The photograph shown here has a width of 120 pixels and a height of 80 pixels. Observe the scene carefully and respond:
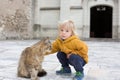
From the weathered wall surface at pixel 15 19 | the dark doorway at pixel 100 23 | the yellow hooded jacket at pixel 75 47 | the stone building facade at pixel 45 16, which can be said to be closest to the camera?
the yellow hooded jacket at pixel 75 47

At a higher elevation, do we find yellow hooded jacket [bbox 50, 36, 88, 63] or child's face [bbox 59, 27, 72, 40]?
child's face [bbox 59, 27, 72, 40]

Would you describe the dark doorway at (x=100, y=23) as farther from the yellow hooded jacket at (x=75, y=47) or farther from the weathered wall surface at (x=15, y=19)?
the yellow hooded jacket at (x=75, y=47)

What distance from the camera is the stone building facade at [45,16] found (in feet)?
66.1

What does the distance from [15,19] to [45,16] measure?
235cm

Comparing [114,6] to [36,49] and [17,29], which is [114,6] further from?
[36,49]

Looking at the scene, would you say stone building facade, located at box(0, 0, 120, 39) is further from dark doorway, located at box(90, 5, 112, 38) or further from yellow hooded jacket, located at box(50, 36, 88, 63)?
yellow hooded jacket, located at box(50, 36, 88, 63)

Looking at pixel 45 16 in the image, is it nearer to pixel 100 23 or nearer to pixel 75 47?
pixel 100 23

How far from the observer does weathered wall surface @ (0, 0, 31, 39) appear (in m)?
19.9

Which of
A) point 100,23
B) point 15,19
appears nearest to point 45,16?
point 15,19

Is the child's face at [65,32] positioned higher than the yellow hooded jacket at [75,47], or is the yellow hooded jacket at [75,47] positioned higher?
the child's face at [65,32]

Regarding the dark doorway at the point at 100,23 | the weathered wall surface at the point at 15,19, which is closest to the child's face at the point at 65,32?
the weathered wall surface at the point at 15,19

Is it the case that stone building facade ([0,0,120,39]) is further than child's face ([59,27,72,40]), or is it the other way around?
stone building facade ([0,0,120,39])

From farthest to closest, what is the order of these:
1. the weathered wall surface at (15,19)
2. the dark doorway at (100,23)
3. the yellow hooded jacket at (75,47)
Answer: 1. the dark doorway at (100,23)
2. the weathered wall surface at (15,19)
3. the yellow hooded jacket at (75,47)

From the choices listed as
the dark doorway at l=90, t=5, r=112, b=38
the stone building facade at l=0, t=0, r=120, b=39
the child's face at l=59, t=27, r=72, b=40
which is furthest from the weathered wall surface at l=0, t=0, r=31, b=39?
the child's face at l=59, t=27, r=72, b=40
